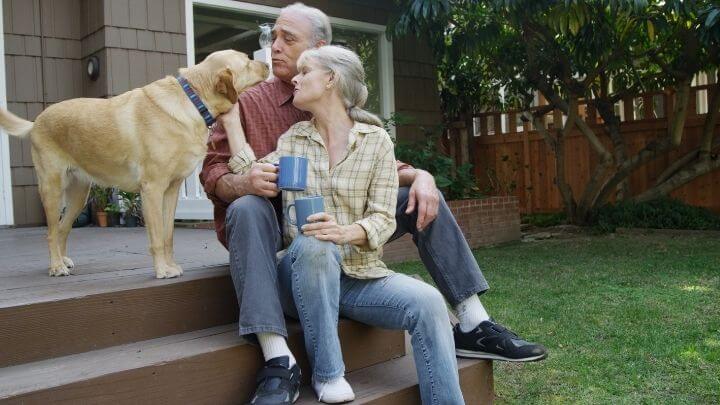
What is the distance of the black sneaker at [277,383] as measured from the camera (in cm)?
183

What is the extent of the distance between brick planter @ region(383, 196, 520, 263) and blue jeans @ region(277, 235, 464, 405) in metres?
4.19

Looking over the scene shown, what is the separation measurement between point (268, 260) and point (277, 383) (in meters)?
0.37

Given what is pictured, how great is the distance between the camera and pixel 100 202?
5.67 m

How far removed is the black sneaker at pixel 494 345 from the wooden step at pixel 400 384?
0.14 ft

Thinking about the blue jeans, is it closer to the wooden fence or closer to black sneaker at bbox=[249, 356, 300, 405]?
black sneaker at bbox=[249, 356, 300, 405]

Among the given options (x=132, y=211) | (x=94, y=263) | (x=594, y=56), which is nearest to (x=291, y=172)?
(x=94, y=263)

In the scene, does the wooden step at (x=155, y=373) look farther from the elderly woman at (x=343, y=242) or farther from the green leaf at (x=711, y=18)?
the green leaf at (x=711, y=18)

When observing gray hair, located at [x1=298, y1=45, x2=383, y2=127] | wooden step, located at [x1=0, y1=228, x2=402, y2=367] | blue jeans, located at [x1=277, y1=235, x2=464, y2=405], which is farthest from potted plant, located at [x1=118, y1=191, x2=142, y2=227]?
blue jeans, located at [x1=277, y1=235, x2=464, y2=405]

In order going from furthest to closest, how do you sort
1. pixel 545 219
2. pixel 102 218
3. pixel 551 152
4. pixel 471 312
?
1. pixel 551 152
2. pixel 545 219
3. pixel 102 218
4. pixel 471 312

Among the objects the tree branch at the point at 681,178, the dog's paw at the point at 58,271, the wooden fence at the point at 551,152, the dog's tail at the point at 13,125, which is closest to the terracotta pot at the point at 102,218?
the dog's tail at the point at 13,125

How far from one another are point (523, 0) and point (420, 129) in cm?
242

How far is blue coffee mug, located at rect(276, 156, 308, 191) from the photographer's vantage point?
1894 millimetres

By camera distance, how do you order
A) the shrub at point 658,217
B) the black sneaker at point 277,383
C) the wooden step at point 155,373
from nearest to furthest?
the wooden step at point 155,373, the black sneaker at point 277,383, the shrub at point 658,217

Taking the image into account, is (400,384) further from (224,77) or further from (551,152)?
(551,152)
